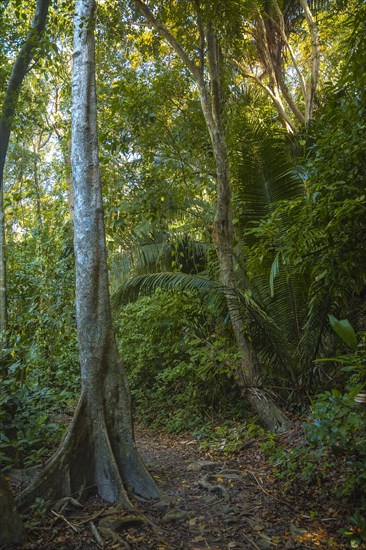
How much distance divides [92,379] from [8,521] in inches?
65.0

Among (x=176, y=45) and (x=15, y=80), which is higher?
(x=176, y=45)

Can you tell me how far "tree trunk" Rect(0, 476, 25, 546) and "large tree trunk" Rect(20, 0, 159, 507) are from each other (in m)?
0.57

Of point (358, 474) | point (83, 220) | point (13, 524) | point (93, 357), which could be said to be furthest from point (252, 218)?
point (13, 524)

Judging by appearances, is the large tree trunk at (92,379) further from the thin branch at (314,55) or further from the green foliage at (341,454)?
the thin branch at (314,55)

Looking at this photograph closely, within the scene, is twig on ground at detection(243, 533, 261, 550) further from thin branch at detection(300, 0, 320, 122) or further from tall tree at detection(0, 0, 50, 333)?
thin branch at detection(300, 0, 320, 122)

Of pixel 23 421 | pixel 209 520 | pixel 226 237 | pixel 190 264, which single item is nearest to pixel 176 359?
pixel 190 264

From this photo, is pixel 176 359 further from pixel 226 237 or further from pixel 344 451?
pixel 344 451

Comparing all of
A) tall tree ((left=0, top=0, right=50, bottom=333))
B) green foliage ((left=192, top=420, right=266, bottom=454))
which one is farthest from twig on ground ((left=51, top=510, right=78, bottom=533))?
tall tree ((left=0, top=0, right=50, bottom=333))

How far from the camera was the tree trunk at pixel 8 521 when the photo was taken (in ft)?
11.8

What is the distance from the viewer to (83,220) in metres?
5.48

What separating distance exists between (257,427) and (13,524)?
14.0 feet

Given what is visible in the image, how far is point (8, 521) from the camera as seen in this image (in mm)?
3662

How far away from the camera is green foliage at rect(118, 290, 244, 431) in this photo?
8.28m

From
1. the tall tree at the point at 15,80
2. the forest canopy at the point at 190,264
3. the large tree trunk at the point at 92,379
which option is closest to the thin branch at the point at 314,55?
the forest canopy at the point at 190,264
